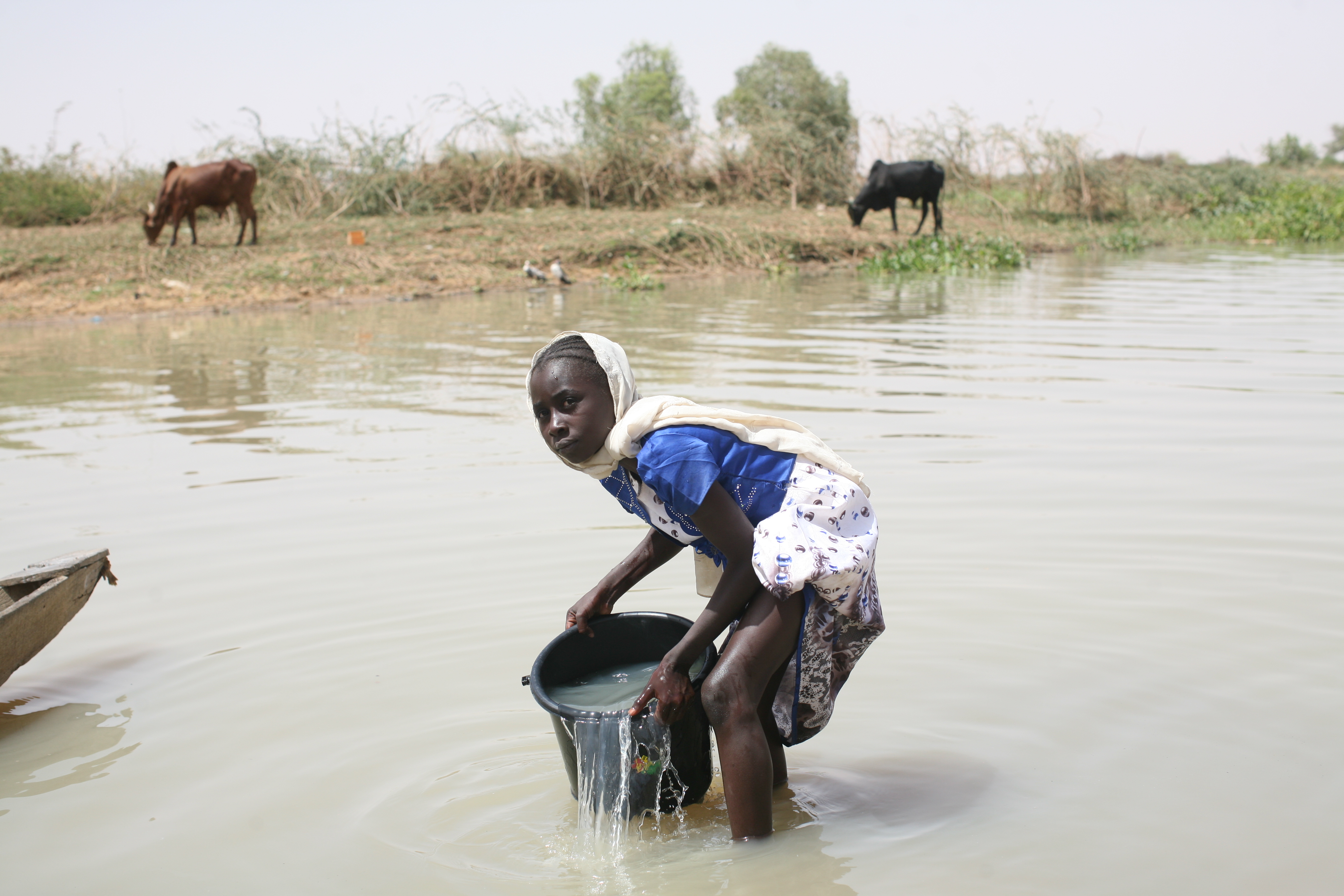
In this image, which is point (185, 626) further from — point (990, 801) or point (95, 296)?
point (95, 296)

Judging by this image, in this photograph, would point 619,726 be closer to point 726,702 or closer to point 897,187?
point 726,702

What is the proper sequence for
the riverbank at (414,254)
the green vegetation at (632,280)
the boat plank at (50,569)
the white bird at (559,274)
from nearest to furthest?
1. the boat plank at (50,569)
2. the riverbank at (414,254)
3. the green vegetation at (632,280)
4. the white bird at (559,274)

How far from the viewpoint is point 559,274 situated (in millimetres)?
14133

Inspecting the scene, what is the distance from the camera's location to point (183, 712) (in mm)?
2938

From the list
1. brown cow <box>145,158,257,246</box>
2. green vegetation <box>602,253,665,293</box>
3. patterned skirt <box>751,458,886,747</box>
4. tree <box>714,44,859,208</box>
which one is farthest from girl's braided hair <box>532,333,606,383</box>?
tree <box>714,44,859,208</box>

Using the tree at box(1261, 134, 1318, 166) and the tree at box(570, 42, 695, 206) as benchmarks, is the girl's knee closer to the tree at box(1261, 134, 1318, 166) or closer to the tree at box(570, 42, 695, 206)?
the tree at box(570, 42, 695, 206)

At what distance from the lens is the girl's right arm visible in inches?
94.5

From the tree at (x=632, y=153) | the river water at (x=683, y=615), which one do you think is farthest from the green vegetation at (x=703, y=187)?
the river water at (x=683, y=615)

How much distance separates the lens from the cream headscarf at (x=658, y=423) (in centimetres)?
205

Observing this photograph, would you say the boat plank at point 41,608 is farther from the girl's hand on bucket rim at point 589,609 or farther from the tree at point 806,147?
the tree at point 806,147

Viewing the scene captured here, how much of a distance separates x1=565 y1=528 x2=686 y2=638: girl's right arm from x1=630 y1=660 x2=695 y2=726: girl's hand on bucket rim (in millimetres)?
346

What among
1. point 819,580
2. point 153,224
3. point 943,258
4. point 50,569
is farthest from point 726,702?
point 943,258

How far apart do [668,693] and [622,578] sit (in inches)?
15.9

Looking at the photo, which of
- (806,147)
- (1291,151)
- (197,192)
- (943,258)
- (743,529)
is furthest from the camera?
(1291,151)
